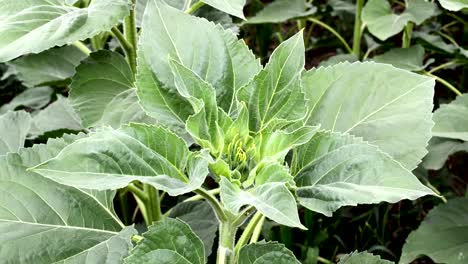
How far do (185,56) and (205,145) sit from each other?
0.14m

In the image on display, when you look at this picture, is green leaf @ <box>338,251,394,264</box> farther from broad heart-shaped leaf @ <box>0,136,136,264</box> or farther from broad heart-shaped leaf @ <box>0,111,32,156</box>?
broad heart-shaped leaf @ <box>0,111,32,156</box>

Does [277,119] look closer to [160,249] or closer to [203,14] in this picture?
[160,249]

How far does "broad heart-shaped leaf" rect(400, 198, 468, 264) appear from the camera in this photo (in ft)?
3.80

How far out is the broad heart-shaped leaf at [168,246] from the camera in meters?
0.70

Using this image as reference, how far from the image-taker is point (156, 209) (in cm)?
113

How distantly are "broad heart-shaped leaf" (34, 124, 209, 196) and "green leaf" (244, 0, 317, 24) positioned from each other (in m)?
1.07

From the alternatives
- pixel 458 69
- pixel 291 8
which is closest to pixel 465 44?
pixel 458 69

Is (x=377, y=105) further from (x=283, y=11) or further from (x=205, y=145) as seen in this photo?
(x=283, y=11)

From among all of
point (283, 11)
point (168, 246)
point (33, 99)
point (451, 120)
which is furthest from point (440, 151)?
point (33, 99)

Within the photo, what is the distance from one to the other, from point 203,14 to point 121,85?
0.30m

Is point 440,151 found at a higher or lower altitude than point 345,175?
lower

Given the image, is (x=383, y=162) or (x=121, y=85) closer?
(x=383, y=162)

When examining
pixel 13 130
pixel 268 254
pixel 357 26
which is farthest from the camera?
pixel 357 26

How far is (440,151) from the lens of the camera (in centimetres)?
133
